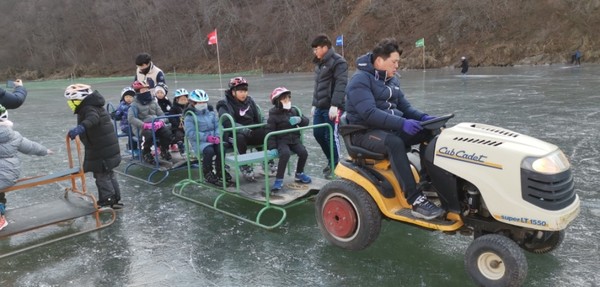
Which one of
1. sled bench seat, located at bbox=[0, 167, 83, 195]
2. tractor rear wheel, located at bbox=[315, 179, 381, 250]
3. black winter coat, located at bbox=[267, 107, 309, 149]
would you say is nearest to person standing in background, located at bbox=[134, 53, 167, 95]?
sled bench seat, located at bbox=[0, 167, 83, 195]

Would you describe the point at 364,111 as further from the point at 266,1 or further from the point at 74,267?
the point at 266,1

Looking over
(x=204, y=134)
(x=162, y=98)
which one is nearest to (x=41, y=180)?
(x=204, y=134)

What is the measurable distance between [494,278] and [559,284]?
1.72ft

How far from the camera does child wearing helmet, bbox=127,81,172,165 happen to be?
663cm

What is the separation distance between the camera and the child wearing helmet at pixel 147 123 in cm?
663

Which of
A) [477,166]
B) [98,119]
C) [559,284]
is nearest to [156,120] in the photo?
[98,119]

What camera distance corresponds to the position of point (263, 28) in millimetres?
53812

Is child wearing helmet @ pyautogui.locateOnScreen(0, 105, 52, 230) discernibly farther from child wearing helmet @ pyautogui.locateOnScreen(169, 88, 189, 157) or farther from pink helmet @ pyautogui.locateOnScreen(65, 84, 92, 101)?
child wearing helmet @ pyautogui.locateOnScreen(169, 88, 189, 157)

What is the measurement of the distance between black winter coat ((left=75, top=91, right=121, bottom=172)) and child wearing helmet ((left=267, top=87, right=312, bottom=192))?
179cm

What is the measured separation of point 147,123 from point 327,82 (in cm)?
265

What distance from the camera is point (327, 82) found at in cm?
564

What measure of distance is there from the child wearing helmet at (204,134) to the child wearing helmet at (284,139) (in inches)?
27.8

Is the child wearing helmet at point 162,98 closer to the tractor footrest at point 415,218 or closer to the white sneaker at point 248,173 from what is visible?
the white sneaker at point 248,173

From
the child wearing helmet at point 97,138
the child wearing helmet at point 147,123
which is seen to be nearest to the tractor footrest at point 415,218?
the child wearing helmet at point 97,138
